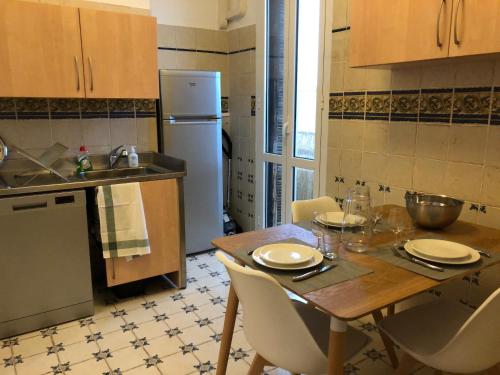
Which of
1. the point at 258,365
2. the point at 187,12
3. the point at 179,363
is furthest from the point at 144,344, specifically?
the point at 187,12

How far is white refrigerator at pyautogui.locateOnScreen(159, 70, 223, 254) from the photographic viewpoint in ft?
10.2

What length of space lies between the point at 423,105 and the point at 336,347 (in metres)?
1.46

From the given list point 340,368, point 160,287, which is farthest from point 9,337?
point 340,368

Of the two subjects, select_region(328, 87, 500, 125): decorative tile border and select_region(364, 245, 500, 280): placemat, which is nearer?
select_region(364, 245, 500, 280): placemat

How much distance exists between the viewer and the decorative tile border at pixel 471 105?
1.88m

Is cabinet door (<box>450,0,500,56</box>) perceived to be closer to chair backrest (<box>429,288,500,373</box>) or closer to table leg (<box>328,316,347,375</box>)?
chair backrest (<box>429,288,500,373</box>)

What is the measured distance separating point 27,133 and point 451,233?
2569 millimetres

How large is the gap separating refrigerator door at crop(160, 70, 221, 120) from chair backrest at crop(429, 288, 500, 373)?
94.8 inches

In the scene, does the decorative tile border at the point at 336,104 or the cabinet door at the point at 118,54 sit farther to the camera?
the decorative tile border at the point at 336,104

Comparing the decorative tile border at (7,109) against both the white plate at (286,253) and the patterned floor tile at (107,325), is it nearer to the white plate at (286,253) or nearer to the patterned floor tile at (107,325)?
the patterned floor tile at (107,325)

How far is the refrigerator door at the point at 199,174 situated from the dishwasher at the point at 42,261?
1010mm

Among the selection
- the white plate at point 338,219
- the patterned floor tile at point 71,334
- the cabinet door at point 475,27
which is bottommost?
the patterned floor tile at point 71,334

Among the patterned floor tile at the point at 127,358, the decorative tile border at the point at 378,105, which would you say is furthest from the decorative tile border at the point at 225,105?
the patterned floor tile at the point at 127,358

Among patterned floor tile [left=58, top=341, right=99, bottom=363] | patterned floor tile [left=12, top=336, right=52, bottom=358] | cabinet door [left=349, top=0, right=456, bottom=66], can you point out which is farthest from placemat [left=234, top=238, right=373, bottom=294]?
patterned floor tile [left=12, top=336, right=52, bottom=358]
